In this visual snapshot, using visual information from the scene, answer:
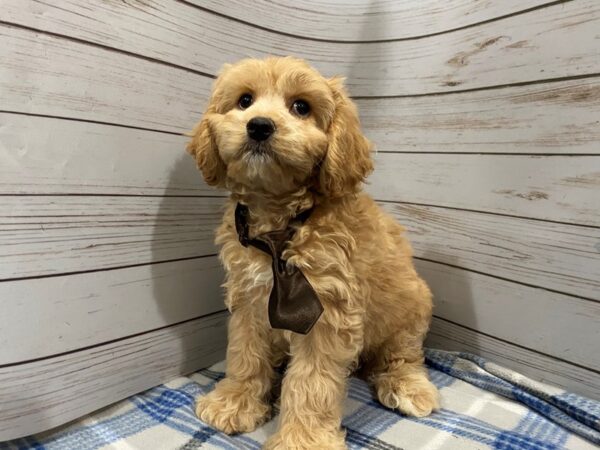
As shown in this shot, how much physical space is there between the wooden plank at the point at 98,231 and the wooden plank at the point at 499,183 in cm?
71

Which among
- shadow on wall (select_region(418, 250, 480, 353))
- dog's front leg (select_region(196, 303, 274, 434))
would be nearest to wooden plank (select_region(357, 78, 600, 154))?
shadow on wall (select_region(418, 250, 480, 353))

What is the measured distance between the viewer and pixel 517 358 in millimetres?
1618

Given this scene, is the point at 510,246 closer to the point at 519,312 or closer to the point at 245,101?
the point at 519,312

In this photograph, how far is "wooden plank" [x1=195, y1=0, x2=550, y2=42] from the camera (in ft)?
5.17

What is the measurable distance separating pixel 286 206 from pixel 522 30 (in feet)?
3.16

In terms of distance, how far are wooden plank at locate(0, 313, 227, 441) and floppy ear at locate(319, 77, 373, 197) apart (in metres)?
0.75

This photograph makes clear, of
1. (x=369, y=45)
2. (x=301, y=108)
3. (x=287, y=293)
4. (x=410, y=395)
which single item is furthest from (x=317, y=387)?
(x=369, y=45)

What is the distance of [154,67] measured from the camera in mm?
1387

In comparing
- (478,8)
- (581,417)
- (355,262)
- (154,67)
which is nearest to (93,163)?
(154,67)

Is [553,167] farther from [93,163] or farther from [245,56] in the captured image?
[93,163]

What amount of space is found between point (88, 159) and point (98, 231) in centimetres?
20

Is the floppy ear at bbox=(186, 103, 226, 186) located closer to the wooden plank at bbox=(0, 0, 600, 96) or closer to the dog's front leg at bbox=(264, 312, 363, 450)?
the wooden plank at bbox=(0, 0, 600, 96)

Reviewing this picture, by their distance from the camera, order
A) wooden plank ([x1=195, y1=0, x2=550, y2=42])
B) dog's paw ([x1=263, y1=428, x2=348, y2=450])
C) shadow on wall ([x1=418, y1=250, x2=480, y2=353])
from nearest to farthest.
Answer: dog's paw ([x1=263, y1=428, x2=348, y2=450]) < wooden plank ([x1=195, y1=0, x2=550, y2=42]) < shadow on wall ([x1=418, y1=250, x2=480, y2=353])

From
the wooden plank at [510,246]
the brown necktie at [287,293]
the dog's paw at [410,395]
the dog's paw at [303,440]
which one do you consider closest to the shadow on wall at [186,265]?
the brown necktie at [287,293]
